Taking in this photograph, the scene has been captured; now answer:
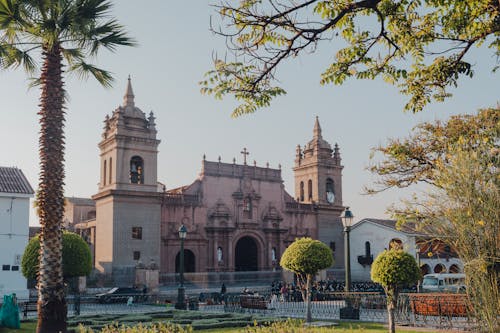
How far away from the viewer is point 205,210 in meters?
43.1

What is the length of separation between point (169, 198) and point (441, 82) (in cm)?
3309

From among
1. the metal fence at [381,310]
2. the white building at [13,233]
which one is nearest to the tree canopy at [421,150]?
the metal fence at [381,310]

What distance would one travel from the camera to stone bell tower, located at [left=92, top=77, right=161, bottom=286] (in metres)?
37.2

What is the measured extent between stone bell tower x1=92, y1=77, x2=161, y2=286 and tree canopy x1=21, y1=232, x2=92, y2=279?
579 inches

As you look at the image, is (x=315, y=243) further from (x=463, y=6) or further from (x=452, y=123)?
(x=463, y=6)

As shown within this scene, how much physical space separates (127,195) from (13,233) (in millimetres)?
9580

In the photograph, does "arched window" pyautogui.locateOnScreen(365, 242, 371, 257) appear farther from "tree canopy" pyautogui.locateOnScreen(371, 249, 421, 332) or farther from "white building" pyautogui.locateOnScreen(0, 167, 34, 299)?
"tree canopy" pyautogui.locateOnScreen(371, 249, 421, 332)

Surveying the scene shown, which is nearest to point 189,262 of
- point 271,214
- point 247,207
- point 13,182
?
point 247,207

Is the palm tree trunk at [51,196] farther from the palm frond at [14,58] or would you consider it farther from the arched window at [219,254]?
the arched window at [219,254]

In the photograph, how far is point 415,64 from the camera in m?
9.99

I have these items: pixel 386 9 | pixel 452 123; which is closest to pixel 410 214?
pixel 386 9

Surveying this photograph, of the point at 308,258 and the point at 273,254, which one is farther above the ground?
the point at 308,258

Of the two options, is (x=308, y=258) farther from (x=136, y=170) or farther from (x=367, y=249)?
(x=367, y=249)

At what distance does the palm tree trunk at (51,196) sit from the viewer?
44.0ft
